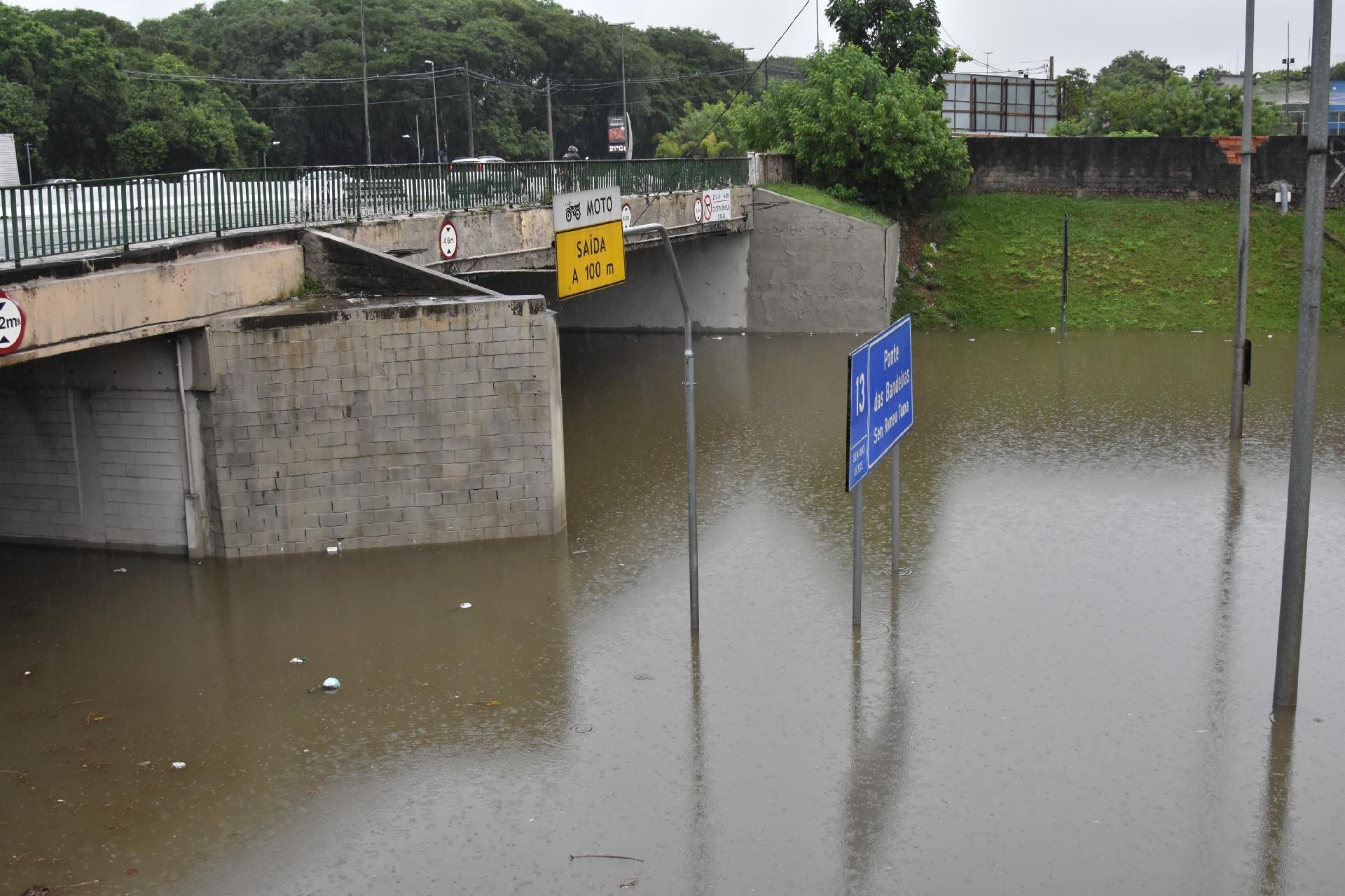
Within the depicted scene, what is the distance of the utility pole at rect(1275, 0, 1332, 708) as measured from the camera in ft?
29.9

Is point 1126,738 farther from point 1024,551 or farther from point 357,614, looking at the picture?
point 357,614

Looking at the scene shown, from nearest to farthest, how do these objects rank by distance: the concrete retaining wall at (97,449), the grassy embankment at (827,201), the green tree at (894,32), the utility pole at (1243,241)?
1. the concrete retaining wall at (97,449)
2. the utility pole at (1243,241)
3. the grassy embankment at (827,201)
4. the green tree at (894,32)

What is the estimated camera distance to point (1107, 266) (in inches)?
1303

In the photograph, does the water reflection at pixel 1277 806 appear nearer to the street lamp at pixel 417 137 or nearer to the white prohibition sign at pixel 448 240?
the white prohibition sign at pixel 448 240

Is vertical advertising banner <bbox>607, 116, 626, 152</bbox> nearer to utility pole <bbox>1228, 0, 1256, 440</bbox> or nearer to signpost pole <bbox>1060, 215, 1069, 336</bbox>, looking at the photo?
signpost pole <bbox>1060, 215, 1069, 336</bbox>

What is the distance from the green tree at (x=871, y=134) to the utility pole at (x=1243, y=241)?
1429 cm

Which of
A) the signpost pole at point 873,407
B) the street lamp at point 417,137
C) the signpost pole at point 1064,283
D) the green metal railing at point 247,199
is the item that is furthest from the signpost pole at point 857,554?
the street lamp at point 417,137

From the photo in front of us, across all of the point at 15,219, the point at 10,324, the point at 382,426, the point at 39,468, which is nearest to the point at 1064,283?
the point at 382,426

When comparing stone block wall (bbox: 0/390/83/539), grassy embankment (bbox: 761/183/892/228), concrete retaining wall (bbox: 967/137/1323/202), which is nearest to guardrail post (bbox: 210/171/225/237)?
stone block wall (bbox: 0/390/83/539)

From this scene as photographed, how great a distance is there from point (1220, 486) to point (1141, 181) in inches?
844

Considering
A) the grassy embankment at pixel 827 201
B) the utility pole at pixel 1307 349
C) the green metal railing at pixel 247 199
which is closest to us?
the utility pole at pixel 1307 349

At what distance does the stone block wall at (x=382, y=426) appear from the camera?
47.0ft

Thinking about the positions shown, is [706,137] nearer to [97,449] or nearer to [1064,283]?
[1064,283]

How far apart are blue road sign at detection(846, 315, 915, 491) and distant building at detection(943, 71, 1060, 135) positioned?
3480 cm
